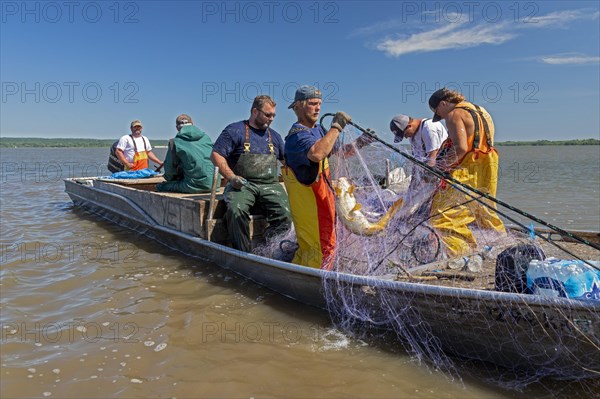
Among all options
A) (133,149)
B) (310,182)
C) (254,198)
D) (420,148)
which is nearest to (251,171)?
(254,198)

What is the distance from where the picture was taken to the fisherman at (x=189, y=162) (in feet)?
24.5

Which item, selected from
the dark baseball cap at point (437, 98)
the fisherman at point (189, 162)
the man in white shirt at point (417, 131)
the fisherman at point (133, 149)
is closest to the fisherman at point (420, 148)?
the man in white shirt at point (417, 131)

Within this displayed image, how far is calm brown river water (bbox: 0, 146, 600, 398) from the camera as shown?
3648mm

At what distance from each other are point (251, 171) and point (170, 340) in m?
2.52

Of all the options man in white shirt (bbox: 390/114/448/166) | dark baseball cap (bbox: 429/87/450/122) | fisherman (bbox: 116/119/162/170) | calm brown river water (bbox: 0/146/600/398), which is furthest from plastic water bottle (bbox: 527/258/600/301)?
fisherman (bbox: 116/119/162/170)

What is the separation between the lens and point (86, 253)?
25.9ft

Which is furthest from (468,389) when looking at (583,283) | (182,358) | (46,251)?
(46,251)

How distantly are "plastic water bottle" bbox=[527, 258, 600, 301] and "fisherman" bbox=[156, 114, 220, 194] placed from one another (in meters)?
5.58

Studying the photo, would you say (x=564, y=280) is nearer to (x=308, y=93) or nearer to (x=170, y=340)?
(x=308, y=93)

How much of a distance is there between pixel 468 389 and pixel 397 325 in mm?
854

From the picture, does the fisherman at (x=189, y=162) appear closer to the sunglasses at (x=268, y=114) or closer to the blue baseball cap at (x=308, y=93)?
the sunglasses at (x=268, y=114)

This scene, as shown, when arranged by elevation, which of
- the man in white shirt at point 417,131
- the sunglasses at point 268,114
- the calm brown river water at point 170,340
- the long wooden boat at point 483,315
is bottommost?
the calm brown river water at point 170,340

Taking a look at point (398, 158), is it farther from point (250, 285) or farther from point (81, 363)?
point (81, 363)

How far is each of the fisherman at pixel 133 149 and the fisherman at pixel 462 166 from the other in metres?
8.57
